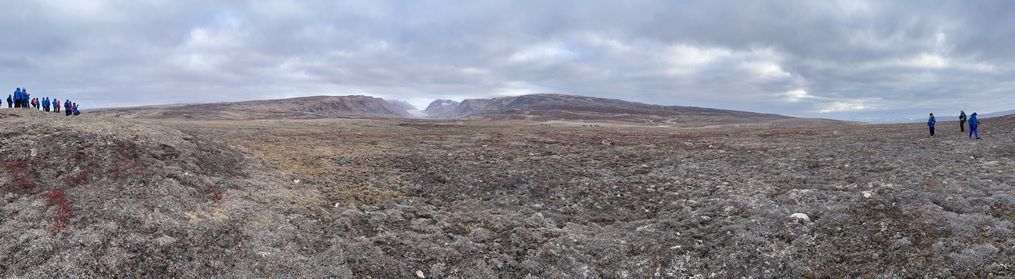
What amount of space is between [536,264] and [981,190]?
36.1 feet

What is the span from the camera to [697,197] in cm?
1209

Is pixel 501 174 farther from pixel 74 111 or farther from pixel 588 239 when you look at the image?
pixel 74 111

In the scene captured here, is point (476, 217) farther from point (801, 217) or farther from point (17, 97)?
point (17, 97)

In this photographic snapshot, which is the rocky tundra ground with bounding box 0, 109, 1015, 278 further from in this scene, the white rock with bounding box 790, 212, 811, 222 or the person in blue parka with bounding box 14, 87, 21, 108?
the person in blue parka with bounding box 14, 87, 21, 108

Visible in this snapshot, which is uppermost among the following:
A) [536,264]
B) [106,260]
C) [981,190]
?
[981,190]

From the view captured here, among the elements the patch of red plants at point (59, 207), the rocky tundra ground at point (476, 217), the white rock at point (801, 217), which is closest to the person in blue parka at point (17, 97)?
the rocky tundra ground at point (476, 217)

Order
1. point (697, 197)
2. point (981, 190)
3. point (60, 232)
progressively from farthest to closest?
point (697, 197) → point (981, 190) → point (60, 232)

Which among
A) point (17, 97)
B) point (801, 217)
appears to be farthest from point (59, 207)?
→ point (17, 97)

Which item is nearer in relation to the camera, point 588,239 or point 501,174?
point 588,239

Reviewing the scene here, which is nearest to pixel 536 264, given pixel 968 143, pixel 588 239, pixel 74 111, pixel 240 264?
pixel 588 239

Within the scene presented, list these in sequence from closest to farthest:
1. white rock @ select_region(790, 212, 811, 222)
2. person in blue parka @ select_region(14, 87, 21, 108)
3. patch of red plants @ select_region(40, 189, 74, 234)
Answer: patch of red plants @ select_region(40, 189, 74, 234) → white rock @ select_region(790, 212, 811, 222) → person in blue parka @ select_region(14, 87, 21, 108)

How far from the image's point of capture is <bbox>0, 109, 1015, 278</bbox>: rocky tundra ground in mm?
6543

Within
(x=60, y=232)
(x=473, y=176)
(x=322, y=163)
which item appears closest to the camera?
(x=60, y=232)

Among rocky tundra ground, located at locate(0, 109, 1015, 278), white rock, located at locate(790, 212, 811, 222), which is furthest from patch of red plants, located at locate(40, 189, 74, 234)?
white rock, located at locate(790, 212, 811, 222)
